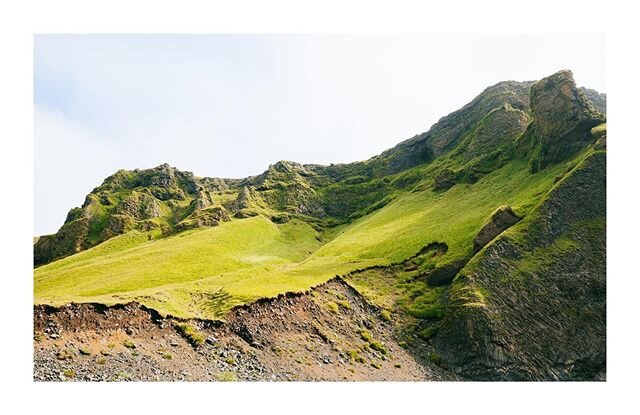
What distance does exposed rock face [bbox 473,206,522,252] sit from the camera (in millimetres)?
78000

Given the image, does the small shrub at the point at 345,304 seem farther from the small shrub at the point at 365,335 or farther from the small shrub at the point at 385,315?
the small shrub at the point at 365,335

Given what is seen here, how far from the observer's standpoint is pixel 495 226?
257 feet

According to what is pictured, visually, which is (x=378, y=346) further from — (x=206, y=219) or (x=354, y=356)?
(x=206, y=219)

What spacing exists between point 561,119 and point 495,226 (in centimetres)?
4876

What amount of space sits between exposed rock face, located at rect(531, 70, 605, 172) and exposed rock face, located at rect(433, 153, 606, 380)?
3254 centimetres

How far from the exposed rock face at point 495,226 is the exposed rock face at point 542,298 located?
3.95m

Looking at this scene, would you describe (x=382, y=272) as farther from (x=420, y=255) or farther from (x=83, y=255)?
(x=83, y=255)

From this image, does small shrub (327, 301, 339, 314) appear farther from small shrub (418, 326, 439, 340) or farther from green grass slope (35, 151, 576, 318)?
small shrub (418, 326, 439, 340)

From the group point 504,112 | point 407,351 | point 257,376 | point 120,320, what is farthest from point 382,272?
point 504,112

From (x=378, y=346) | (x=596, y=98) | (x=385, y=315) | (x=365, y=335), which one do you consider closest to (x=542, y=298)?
(x=385, y=315)

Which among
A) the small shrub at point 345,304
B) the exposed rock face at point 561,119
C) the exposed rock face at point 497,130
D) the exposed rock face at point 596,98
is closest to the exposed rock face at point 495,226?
the small shrub at point 345,304

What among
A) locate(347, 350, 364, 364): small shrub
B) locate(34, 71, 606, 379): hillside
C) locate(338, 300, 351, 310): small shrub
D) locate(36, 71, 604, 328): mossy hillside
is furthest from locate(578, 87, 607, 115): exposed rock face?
locate(347, 350, 364, 364): small shrub

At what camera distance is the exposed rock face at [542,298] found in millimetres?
57531

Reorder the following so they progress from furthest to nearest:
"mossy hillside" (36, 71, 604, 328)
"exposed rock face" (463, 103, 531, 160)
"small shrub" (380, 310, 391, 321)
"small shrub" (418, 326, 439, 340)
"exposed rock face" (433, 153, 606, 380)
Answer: "exposed rock face" (463, 103, 531, 160) < "small shrub" (380, 310, 391, 321) < "mossy hillside" (36, 71, 604, 328) < "small shrub" (418, 326, 439, 340) < "exposed rock face" (433, 153, 606, 380)
